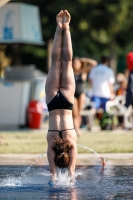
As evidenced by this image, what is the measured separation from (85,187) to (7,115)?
441 inches

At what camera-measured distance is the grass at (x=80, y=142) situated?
14508 millimetres

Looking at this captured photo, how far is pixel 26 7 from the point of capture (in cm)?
2120

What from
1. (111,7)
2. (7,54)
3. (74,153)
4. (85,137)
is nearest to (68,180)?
(74,153)

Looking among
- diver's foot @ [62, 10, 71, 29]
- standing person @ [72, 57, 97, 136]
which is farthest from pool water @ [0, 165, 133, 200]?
standing person @ [72, 57, 97, 136]

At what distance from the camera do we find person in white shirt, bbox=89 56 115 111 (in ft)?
65.0

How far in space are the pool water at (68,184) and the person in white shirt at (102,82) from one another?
7797 mm

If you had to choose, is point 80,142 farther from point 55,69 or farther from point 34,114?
point 55,69

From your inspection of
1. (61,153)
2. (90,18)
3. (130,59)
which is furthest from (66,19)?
(90,18)

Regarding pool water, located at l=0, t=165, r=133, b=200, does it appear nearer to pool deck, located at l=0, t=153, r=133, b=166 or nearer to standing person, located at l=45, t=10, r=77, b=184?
standing person, located at l=45, t=10, r=77, b=184

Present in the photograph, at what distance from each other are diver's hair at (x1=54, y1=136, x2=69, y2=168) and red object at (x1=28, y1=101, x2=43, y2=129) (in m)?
10.8

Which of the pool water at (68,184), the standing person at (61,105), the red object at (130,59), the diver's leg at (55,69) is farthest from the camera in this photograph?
the red object at (130,59)

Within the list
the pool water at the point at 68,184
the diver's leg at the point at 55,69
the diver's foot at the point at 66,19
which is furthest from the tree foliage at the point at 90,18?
the diver's leg at the point at 55,69

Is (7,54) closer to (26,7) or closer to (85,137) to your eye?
(26,7)

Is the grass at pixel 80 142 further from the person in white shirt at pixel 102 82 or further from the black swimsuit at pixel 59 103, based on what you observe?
the black swimsuit at pixel 59 103
